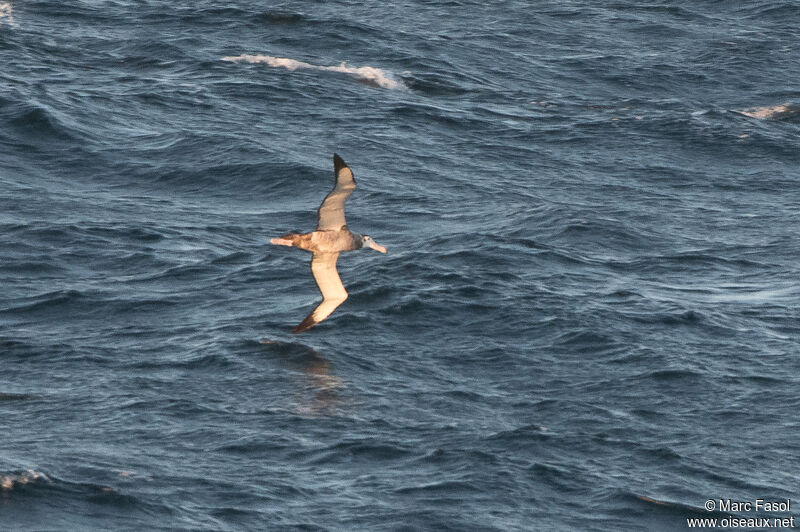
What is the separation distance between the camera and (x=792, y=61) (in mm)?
63500

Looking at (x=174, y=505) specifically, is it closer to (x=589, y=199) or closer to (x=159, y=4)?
(x=589, y=199)

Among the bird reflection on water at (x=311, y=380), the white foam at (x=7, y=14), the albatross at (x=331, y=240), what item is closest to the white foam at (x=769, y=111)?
the bird reflection on water at (x=311, y=380)

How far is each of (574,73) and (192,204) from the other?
20450mm

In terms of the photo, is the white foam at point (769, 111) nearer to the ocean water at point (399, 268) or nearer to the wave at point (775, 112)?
the wave at point (775, 112)

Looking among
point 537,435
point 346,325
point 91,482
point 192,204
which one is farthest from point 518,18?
point 91,482

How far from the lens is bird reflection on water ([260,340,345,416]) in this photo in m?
35.5

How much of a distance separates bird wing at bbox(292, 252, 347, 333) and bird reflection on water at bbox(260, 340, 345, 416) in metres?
1.62

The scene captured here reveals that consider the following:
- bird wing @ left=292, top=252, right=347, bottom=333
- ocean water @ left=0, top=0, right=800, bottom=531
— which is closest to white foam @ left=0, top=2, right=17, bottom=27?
ocean water @ left=0, top=0, right=800, bottom=531

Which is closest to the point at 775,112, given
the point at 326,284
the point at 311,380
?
the point at 311,380

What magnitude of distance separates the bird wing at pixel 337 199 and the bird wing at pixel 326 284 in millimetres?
1255

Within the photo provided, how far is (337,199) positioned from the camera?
1202 inches

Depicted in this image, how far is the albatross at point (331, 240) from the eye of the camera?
2966 centimetres

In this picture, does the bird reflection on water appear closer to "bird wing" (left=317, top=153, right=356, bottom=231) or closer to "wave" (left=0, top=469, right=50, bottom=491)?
"bird wing" (left=317, top=153, right=356, bottom=231)

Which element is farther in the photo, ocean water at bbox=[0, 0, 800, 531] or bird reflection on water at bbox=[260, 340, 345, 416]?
bird reflection on water at bbox=[260, 340, 345, 416]
